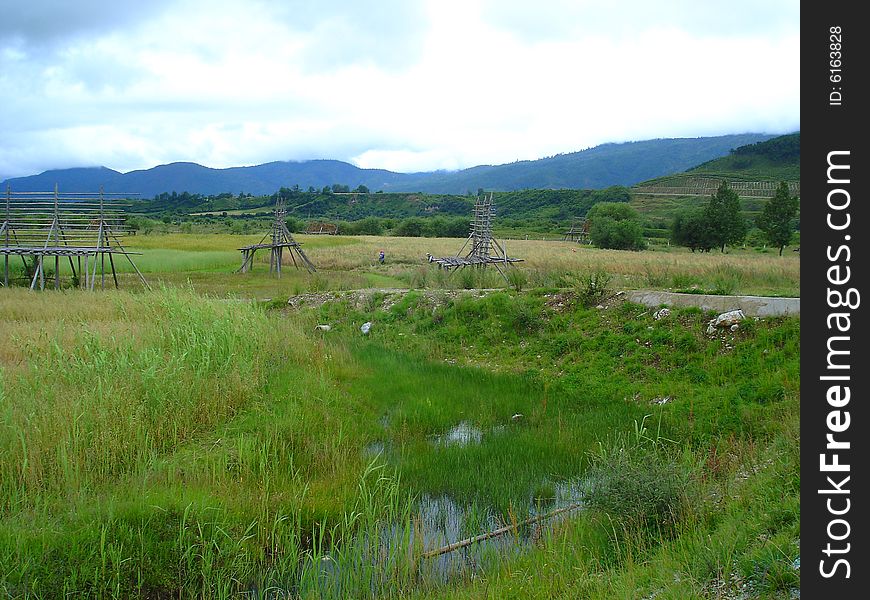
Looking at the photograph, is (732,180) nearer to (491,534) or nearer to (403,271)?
(403,271)

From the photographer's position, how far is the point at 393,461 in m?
7.39

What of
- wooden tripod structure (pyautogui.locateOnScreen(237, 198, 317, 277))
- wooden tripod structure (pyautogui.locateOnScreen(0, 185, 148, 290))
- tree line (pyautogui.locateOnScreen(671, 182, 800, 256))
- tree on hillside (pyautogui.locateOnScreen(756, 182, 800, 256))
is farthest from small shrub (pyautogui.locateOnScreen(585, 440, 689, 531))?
tree line (pyautogui.locateOnScreen(671, 182, 800, 256))

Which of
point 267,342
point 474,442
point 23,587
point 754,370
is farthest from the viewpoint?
point 267,342

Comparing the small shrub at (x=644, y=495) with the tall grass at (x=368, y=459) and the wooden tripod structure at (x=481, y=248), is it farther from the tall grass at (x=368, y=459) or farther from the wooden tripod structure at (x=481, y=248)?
the wooden tripod structure at (x=481, y=248)

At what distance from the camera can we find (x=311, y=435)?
7.63 metres

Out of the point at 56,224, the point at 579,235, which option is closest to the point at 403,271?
the point at 56,224

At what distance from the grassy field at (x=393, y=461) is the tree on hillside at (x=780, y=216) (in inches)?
1260

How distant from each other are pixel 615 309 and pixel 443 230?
205 ft

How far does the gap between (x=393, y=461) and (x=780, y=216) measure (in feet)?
138

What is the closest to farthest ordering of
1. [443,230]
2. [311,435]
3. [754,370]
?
[311,435] → [754,370] → [443,230]

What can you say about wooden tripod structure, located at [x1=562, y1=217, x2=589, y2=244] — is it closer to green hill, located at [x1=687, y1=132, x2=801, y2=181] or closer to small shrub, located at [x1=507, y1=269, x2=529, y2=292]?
green hill, located at [x1=687, y1=132, x2=801, y2=181]

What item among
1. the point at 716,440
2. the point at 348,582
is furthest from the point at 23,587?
the point at 716,440
